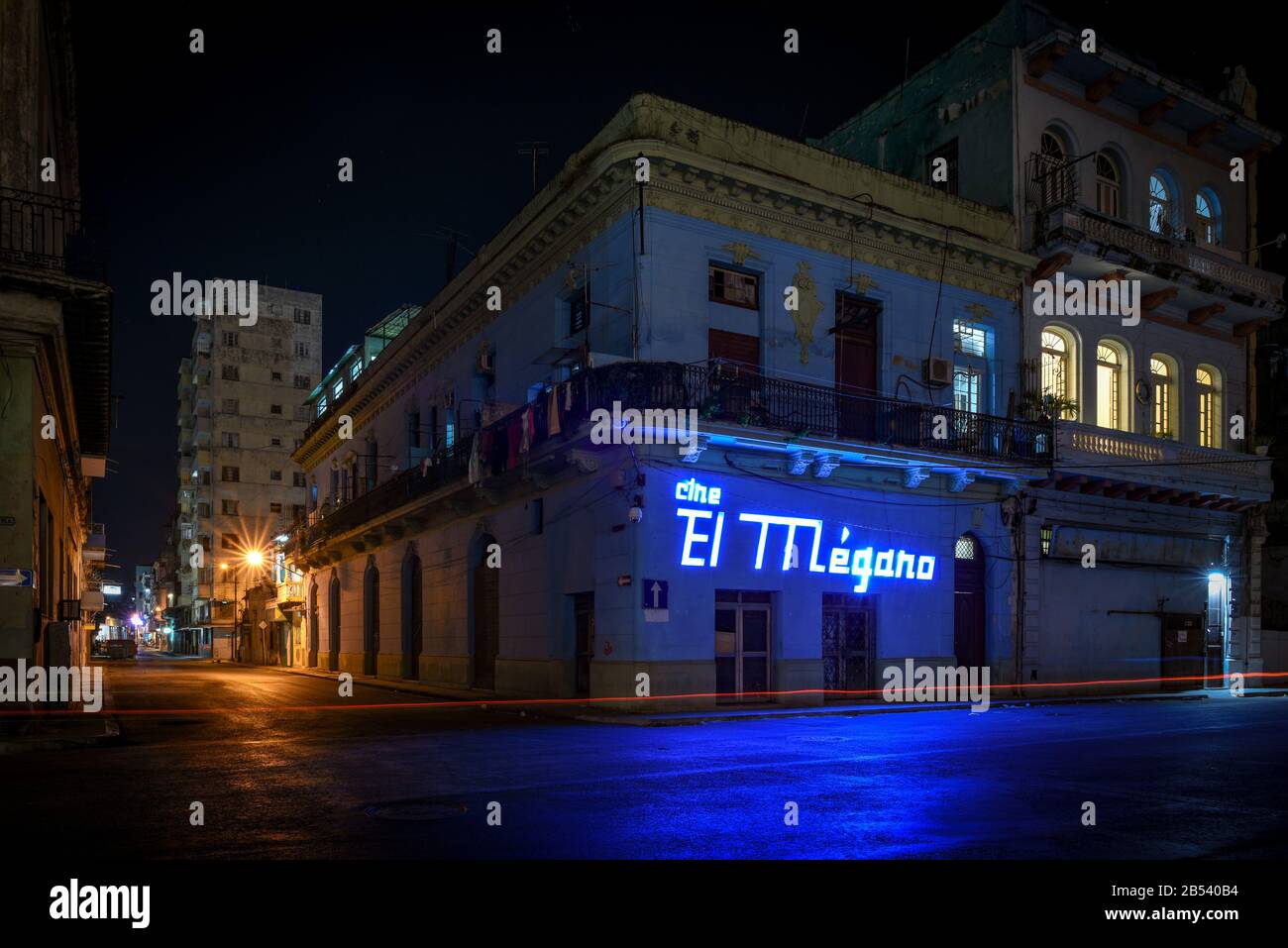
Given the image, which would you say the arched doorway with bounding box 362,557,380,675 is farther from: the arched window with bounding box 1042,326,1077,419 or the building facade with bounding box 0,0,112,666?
the arched window with bounding box 1042,326,1077,419

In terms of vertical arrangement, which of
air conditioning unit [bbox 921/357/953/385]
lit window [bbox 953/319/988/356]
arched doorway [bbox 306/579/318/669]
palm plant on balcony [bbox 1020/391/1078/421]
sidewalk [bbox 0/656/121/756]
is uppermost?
lit window [bbox 953/319/988/356]

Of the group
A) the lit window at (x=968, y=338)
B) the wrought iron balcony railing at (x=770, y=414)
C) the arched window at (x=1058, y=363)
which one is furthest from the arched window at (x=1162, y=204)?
the wrought iron balcony railing at (x=770, y=414)

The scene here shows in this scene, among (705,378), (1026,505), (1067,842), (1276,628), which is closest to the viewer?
(1067,842)

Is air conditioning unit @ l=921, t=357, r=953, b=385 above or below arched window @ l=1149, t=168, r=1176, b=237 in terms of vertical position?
below

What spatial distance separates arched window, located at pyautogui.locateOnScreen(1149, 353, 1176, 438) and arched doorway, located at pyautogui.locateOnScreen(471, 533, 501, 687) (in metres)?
19.1

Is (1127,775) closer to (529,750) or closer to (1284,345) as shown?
(529,750)

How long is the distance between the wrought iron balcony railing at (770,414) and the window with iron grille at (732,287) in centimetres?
163

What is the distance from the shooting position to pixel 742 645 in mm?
21453

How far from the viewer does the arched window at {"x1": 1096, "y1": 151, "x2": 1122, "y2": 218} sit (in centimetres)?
2789

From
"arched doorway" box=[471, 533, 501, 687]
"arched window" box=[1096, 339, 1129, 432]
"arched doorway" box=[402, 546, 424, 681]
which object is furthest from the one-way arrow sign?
"arched doorway" box=[402, 546, 424, 681]

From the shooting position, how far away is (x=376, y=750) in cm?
1323

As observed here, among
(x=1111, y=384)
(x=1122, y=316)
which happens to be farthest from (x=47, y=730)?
(x=1122, y=316)
